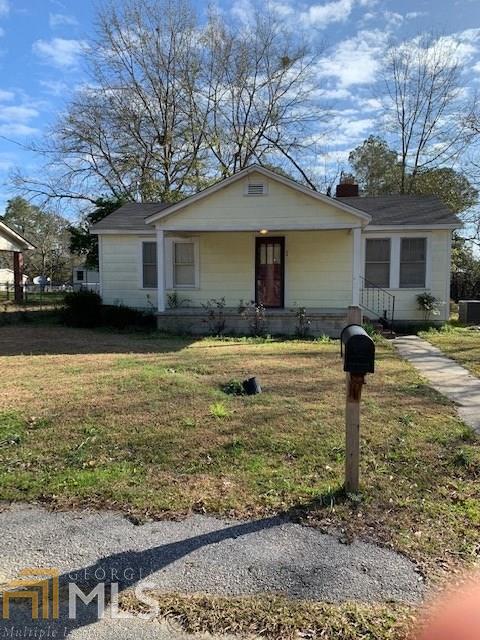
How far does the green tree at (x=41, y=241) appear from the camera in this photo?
4709cm

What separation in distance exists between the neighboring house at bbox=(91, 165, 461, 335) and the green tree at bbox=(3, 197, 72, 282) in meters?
35.6

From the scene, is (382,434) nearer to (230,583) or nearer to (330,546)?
(330,546)

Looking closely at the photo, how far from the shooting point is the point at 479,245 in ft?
81.7

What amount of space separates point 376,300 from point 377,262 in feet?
3.76

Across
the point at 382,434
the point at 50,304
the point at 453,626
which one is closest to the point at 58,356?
the point at 382,434

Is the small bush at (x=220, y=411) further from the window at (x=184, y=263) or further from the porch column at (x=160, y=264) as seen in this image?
the window at (x=184, y=263)

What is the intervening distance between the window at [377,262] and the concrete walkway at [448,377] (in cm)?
340

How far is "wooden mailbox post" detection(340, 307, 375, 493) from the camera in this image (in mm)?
2881

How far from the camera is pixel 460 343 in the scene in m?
10.7

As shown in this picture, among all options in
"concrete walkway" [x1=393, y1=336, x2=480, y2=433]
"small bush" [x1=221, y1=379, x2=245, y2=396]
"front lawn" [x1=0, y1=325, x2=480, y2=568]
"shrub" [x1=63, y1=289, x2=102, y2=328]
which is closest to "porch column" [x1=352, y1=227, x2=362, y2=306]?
"concrete walkway" [x1=393, y1=336, x2=480, y2=433]

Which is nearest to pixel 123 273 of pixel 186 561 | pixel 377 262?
pixel 377 262

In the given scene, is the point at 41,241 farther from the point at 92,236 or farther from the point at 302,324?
the point at 302,324

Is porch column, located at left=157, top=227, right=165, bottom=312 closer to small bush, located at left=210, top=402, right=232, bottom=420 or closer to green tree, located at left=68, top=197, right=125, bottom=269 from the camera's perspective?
small bush, located at left=210, top=402, right=232, bottom=420

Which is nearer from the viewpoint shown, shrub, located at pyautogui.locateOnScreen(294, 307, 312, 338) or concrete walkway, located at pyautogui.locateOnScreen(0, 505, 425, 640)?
concrete walkway, located at pyautogui.locateOnScreen(0, 505, 425, 640)
